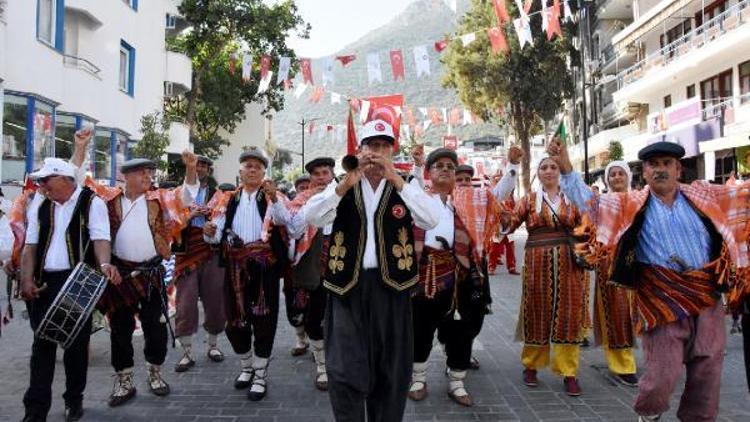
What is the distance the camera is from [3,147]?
1365cm

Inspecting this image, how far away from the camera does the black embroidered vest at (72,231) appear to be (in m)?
4.69

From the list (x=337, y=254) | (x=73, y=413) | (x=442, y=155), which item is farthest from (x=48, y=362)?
(x=442, y=155)

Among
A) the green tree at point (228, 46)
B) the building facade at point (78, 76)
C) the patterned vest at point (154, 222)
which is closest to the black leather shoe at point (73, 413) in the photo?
the patterned vest at point (154, 222)

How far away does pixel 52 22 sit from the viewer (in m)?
15.8

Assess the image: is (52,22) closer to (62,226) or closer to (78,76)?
(78,76)

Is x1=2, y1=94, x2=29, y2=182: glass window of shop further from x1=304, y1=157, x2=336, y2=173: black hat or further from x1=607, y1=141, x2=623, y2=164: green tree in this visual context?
x1=607, y1=141, x2=623, y2=164: green tree

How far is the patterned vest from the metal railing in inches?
513

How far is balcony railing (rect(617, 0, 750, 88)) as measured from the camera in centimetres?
2181

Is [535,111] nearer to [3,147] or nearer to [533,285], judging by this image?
[3,147]

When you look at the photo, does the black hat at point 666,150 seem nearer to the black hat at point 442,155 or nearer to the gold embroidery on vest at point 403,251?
the gold embroidery on vest at point 403,251

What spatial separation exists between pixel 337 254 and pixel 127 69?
19948 millimetres

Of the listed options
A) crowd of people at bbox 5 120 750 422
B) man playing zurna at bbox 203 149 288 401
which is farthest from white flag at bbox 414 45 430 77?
man playing zurna at bbox 203 149 288 401

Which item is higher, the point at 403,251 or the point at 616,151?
the point at 616,151

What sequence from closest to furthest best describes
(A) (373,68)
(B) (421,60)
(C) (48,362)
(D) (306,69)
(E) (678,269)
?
(E) (678,269)
(C) (48,362)
(B) (421,60)
(A) (373,68)
(D) (306,69)
